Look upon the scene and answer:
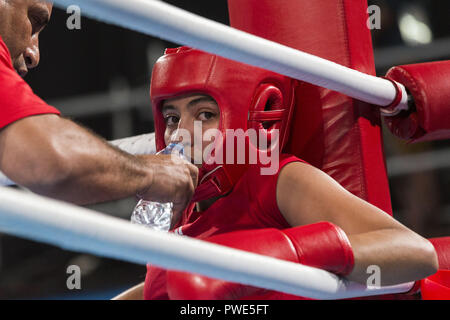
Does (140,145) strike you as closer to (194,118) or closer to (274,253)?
(194,118)

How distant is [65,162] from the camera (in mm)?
882

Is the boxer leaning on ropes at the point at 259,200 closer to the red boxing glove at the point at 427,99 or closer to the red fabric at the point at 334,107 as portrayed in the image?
the red fabric at the point at 334,107

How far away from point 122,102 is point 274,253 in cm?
330

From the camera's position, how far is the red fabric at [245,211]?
3.82ft

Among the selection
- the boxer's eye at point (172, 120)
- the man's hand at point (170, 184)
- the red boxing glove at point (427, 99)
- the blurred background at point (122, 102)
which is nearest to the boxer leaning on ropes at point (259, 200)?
the boxer's eye at point (172, 120)

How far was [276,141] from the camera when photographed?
1.24 m

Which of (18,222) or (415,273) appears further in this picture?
(415,273)

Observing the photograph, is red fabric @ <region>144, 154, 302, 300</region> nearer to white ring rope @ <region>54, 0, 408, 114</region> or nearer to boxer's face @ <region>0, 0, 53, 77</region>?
white ring rope @ <region>54, 0, 408, 114</region>

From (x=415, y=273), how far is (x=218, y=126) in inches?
19.6

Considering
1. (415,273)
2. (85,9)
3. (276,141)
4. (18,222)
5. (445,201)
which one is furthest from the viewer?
(445,201)
